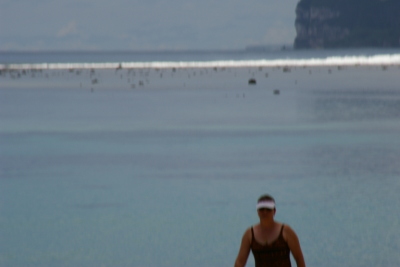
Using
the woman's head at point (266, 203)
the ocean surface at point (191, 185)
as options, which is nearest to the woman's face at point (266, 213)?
the woman's head at point (266, 203)

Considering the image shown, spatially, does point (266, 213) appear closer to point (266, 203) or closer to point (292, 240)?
point (266, 203)

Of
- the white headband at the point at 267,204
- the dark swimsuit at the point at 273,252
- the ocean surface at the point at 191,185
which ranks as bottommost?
the ocean surface at the point at 191,185

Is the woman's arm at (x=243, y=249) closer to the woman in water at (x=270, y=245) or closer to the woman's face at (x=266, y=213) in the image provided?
the woman in water at (x=270, y=245)

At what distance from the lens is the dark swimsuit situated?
7738mm

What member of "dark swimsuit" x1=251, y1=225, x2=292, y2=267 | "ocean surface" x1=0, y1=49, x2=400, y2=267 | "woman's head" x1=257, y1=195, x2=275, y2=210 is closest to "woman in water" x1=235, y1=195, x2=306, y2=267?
"dark swimsuit" x1=251, y1=225, x2=292, y2=267

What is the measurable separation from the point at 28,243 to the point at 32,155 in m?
13.5

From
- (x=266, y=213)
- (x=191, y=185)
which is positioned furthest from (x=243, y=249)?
(x=191, y=185)

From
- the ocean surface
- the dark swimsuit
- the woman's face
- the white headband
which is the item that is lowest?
the ocean surface

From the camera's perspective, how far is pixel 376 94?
65.2 m

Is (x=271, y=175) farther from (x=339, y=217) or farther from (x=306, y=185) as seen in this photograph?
(x=339, y=217)

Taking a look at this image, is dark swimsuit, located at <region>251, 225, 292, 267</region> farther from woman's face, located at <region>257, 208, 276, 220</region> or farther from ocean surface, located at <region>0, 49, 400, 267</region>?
ocean surface, located at <region>0, 49, 400, 267</region>

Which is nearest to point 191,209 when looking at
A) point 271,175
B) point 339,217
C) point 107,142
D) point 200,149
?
point 339,217

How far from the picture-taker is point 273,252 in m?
7.77

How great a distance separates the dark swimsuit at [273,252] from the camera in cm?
774
